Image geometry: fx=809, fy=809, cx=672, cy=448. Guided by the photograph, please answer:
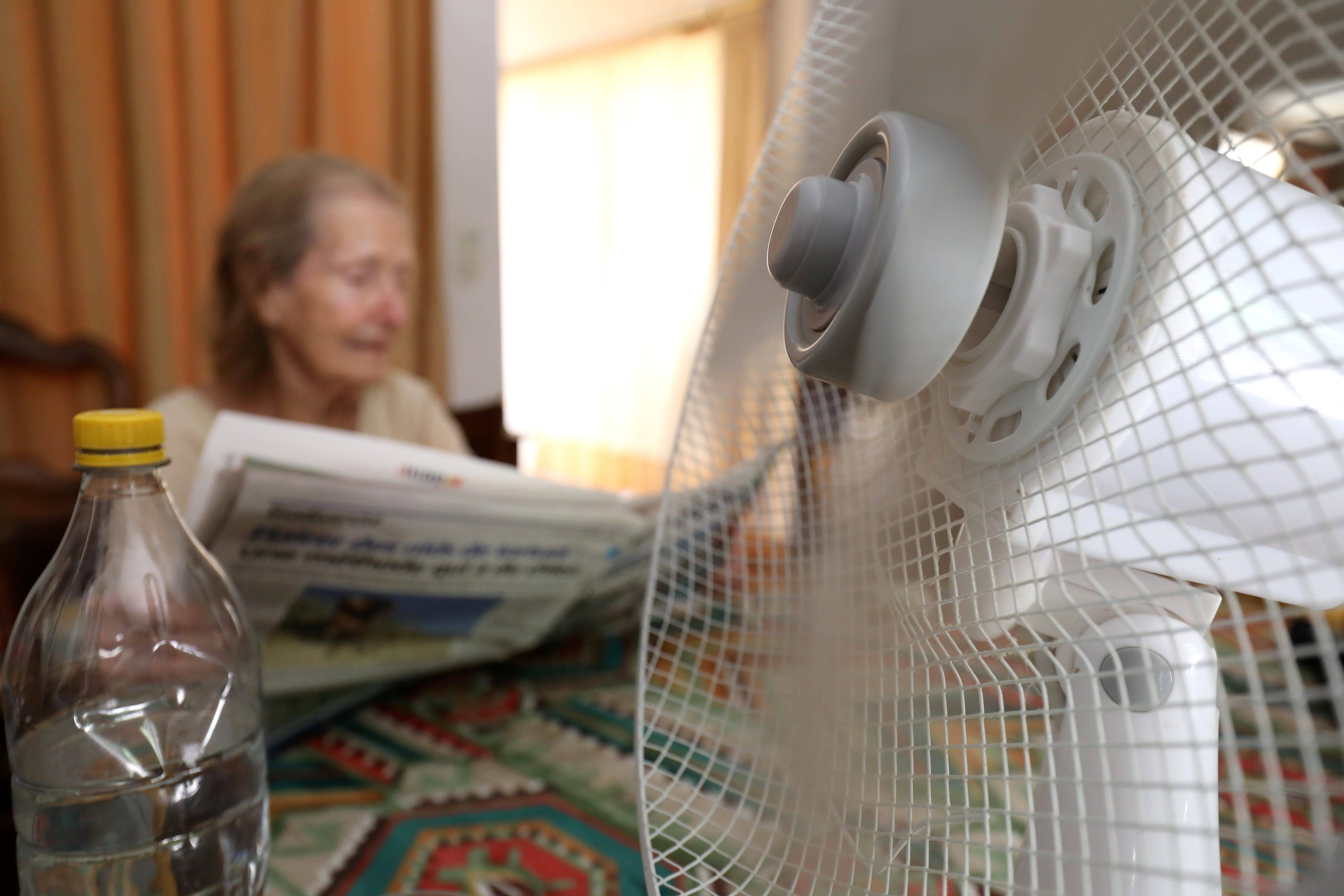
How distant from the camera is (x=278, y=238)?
109 cm

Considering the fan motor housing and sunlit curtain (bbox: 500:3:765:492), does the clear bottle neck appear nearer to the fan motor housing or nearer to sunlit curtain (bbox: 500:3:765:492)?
the fan motor housing

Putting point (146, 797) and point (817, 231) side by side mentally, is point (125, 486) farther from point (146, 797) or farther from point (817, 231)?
point (817, 231)

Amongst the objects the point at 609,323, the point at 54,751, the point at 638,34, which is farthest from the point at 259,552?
the point at 638,34

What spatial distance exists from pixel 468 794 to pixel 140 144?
1.45 meters

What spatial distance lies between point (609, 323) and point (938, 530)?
12.1 feet

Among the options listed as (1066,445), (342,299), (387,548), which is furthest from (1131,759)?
(342,299)

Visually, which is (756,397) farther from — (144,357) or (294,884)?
(144,357)

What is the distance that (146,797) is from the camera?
1.17 feet

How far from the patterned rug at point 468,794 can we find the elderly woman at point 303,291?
1.99ft

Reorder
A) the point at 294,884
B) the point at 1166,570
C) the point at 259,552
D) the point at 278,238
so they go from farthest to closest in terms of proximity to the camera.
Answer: the point at 278,238 < the point at 259,552 < the point at 294,884 < the point at 1166,570

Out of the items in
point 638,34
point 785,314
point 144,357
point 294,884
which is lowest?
point 294,884

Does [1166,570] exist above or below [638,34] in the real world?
below

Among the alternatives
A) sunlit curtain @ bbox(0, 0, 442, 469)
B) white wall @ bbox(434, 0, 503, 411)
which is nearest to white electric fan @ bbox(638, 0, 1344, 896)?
sunlit curtain @ bbox(0, 0, 442, 469)

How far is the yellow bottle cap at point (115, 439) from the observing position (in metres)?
0.29
